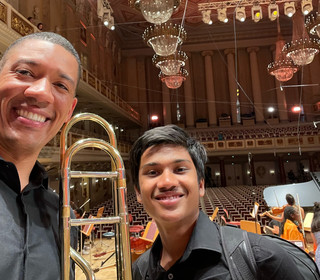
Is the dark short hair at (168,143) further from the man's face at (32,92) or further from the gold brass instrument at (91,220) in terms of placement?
the man's face at (32,92)

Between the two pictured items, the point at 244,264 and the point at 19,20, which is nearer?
the point at 244,264

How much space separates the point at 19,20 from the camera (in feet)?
23.2

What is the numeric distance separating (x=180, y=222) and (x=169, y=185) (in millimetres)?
181

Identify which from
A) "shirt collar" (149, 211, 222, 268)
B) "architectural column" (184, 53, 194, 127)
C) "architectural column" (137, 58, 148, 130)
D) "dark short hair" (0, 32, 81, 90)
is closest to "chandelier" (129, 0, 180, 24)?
"dark short hair" (0, 32, 81, 90)

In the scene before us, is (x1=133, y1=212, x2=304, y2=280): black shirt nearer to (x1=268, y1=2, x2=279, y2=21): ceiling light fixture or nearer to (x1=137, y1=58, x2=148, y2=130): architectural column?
(x1=268, y1=2, x2=279, y2=21): ceiling light fixture

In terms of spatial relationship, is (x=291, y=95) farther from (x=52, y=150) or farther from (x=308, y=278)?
(x=308, y=278)

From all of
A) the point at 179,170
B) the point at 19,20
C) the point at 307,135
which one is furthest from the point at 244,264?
the point at 307,135

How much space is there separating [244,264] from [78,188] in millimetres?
11819

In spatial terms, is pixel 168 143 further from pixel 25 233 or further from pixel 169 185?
pixel 25 233

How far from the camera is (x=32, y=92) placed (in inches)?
38.6

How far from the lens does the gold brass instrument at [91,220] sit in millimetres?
1004

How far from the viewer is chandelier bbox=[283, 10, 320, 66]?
246 inches

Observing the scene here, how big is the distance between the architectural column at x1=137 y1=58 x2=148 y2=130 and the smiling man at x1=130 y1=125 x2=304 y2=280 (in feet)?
70.0

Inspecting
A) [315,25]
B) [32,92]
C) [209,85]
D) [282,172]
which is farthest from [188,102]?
[32,92]
